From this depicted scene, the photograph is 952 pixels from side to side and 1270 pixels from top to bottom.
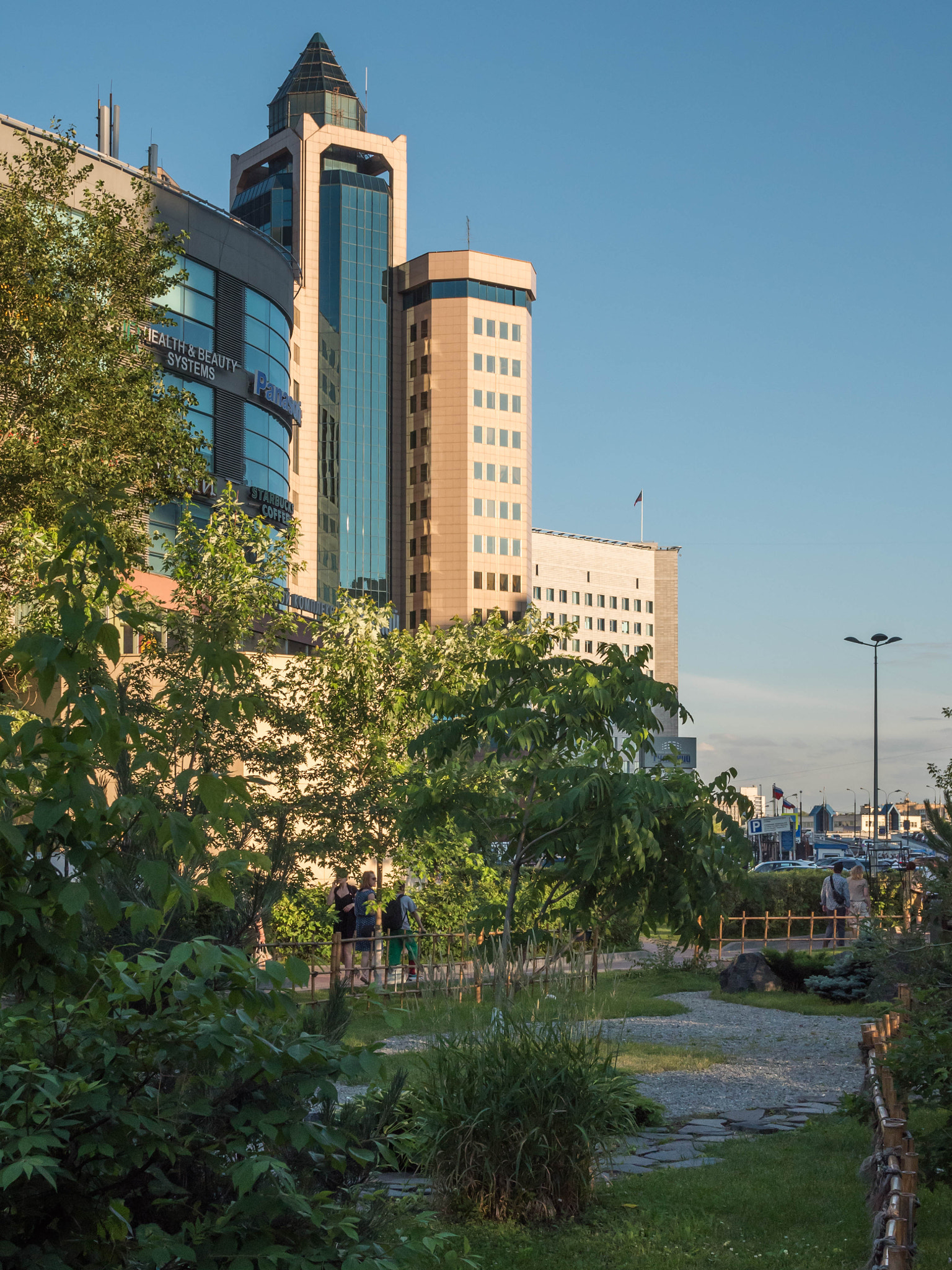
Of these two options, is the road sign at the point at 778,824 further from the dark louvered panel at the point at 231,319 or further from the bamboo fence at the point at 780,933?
the dark louvered panel at the point at 231,319

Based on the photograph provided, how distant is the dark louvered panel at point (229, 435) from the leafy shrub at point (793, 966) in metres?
30.3

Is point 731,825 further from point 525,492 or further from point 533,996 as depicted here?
point 525,492

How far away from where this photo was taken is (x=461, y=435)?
384ft

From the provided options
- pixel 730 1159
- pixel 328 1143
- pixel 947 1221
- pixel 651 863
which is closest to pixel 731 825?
pixel 651 863

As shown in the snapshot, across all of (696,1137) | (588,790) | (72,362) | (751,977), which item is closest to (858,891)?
(751,977)

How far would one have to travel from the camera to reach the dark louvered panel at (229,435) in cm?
4641

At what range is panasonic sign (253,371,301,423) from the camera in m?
47.9

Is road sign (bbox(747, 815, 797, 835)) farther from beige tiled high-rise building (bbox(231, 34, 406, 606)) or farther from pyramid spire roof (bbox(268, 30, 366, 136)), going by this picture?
pyramid spire roof (bbox(268, 30, 366, 136))

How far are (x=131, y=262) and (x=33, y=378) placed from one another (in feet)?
8.33

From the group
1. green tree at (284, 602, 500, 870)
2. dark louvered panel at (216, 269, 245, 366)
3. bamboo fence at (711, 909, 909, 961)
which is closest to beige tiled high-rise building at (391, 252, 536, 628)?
dark louvered panel at (216, 269, 245, 366)

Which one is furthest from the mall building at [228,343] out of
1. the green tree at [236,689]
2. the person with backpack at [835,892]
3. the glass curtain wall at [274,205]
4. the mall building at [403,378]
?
the glass curtain wall at [274,205]

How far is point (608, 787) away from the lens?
11.8 metres

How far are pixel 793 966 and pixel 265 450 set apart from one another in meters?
34.0

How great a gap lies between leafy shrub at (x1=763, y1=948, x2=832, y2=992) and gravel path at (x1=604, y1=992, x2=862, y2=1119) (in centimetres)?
165
